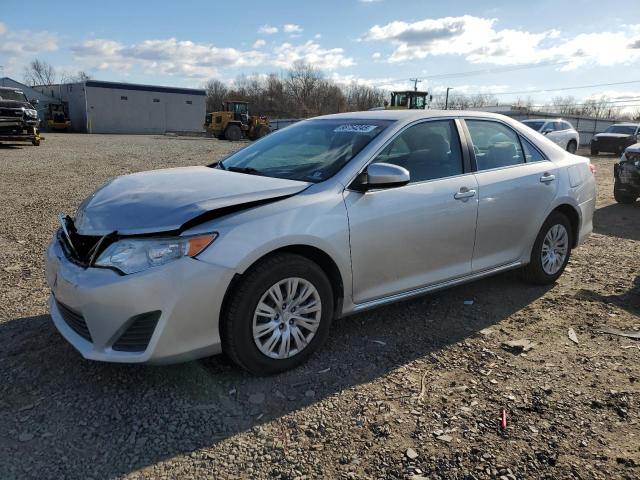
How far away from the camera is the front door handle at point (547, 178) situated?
15.1ft

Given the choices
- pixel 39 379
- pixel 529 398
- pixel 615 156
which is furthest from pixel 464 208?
pixel 615 156

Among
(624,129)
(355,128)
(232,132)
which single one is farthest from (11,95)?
(624,129)

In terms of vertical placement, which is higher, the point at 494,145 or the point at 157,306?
the point at 494,145

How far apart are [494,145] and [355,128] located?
4.46ft

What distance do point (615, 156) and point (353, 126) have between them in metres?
27.1

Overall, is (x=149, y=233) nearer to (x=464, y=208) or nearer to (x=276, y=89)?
(x=464, y=208)

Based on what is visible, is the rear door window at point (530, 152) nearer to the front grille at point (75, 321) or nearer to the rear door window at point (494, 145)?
the rear door window at point (494, 145)

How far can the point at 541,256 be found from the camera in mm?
4773

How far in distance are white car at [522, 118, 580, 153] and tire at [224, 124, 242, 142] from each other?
72.6 feet

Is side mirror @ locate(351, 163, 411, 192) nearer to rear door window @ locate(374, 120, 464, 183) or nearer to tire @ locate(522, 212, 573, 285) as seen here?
rear door window @ locate(374, 120, 464, 183)

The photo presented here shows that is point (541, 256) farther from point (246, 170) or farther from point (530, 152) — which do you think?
point (246, 170)

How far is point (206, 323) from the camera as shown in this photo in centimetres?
285

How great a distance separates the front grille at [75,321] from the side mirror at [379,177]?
1.85 meters

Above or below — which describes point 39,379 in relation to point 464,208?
below
